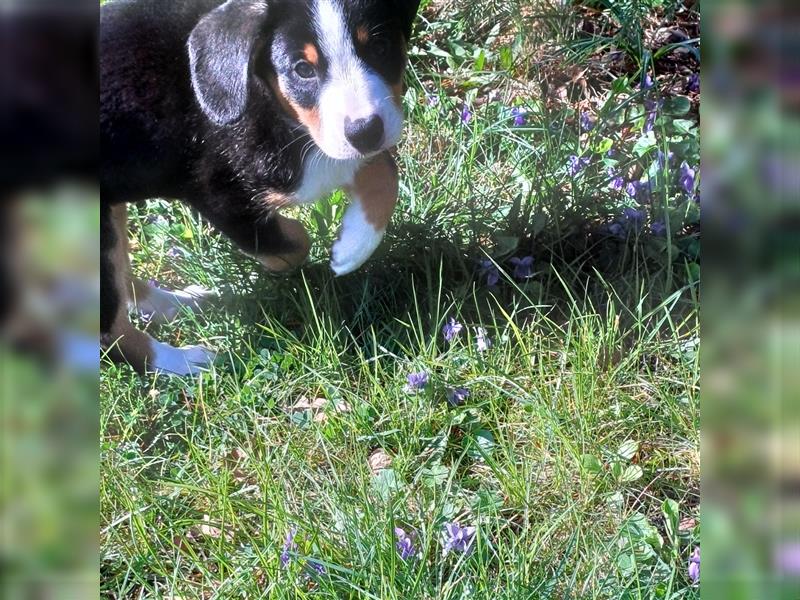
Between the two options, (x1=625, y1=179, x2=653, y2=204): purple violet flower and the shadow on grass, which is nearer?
the shadow on grass

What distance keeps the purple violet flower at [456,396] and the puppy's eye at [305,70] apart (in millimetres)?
984

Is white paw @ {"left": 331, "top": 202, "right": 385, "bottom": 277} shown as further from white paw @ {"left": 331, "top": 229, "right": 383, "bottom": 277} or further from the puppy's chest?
the puppy's chest

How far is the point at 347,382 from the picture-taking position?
8.57 ft

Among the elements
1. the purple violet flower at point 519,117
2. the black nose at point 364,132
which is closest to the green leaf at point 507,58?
the purple violet flower at point 519,117

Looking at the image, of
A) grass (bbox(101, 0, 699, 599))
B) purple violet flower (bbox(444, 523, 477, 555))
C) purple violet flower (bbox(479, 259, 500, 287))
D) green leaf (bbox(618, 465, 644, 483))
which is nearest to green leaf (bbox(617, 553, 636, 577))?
grass (bbox(101, 0, 699, 599))

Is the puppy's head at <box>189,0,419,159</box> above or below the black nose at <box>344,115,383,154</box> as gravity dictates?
above

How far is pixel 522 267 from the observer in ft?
9.51

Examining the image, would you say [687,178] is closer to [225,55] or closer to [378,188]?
[378,188]

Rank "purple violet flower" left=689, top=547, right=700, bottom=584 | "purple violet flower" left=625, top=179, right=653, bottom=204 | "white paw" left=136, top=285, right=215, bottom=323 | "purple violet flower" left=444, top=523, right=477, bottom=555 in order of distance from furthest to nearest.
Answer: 1. "purple violet flower" left=625, top=179, right=653, bottom=204
2. "white paw" left=136, top=285, right=215, bottom=323
3. "purple violet flower" left=444, top=523, right=477, bottom=555
4. "purple violet flower" left=689, top=547, right=700, bottom=584
